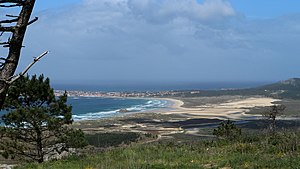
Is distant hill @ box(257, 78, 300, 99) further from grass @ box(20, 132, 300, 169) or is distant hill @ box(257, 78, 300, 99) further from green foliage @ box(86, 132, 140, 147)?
grass @ box(20, 132, 300, 169)

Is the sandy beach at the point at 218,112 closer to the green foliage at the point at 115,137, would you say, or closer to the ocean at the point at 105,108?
the ocean at the point at 105,108

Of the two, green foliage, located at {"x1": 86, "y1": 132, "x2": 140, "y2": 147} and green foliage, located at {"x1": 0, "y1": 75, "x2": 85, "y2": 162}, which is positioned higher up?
green foliage, located at {"x1": 0, "y1": 75, "x2": 85, "y2": 162}

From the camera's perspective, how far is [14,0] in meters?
3.02

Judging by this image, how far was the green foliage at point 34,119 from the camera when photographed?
66.7 ft

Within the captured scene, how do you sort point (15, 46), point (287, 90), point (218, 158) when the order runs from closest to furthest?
point (15, 46)
point (218, 158)
point (287, 90)

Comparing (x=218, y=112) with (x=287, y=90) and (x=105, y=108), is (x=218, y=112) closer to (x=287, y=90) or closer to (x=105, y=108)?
(x=105, y=108)

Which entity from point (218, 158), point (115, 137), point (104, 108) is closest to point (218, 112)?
point (104, 108)

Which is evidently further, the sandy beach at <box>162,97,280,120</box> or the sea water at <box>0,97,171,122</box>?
the sea water at <box>0,97,171,122</box>

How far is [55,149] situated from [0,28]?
19.4m

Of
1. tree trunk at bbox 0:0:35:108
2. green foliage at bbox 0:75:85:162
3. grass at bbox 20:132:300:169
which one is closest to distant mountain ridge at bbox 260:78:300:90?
green foliage at bbox 0:75:85:162

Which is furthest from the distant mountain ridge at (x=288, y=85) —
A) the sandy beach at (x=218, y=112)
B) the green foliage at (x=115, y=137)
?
the green foliage at (x=115, y=137)

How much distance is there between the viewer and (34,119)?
805 inches

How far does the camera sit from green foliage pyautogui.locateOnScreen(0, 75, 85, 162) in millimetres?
20344

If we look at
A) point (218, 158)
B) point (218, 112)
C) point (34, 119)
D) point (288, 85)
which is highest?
point (288, 85)
